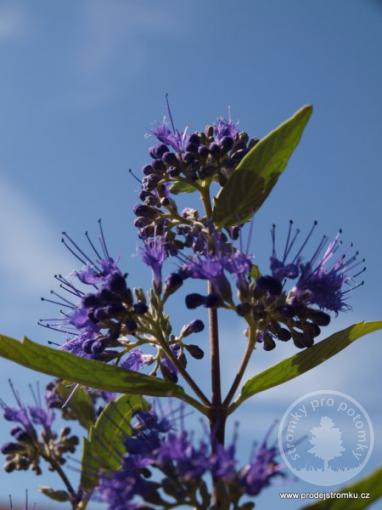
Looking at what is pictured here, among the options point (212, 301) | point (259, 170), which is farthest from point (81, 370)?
point (259, 170)

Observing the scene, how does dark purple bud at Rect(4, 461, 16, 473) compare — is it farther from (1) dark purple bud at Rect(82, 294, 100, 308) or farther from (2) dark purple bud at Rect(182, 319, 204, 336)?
(2) dark purple bud at Rect(182, 319, 204, 336)

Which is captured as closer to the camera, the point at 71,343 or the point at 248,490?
the point at 248,490

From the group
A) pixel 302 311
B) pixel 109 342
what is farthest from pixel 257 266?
pixel 109 342

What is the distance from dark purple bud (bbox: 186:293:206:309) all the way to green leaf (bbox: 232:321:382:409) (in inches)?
16.8

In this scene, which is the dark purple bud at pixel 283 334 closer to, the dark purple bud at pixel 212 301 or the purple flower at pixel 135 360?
the dark purple bud at pixel 212 301

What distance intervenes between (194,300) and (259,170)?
2.31ft

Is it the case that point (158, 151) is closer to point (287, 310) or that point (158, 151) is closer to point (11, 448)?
point (287, 310)

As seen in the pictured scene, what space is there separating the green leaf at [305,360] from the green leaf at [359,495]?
851 mm

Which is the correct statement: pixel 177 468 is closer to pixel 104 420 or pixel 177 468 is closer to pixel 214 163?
pixel 104 420

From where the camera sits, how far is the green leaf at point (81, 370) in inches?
133

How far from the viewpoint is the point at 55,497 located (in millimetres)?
3883

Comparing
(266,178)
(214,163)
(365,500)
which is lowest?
(365,500)

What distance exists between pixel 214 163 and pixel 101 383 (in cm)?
137

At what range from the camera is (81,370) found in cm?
340
